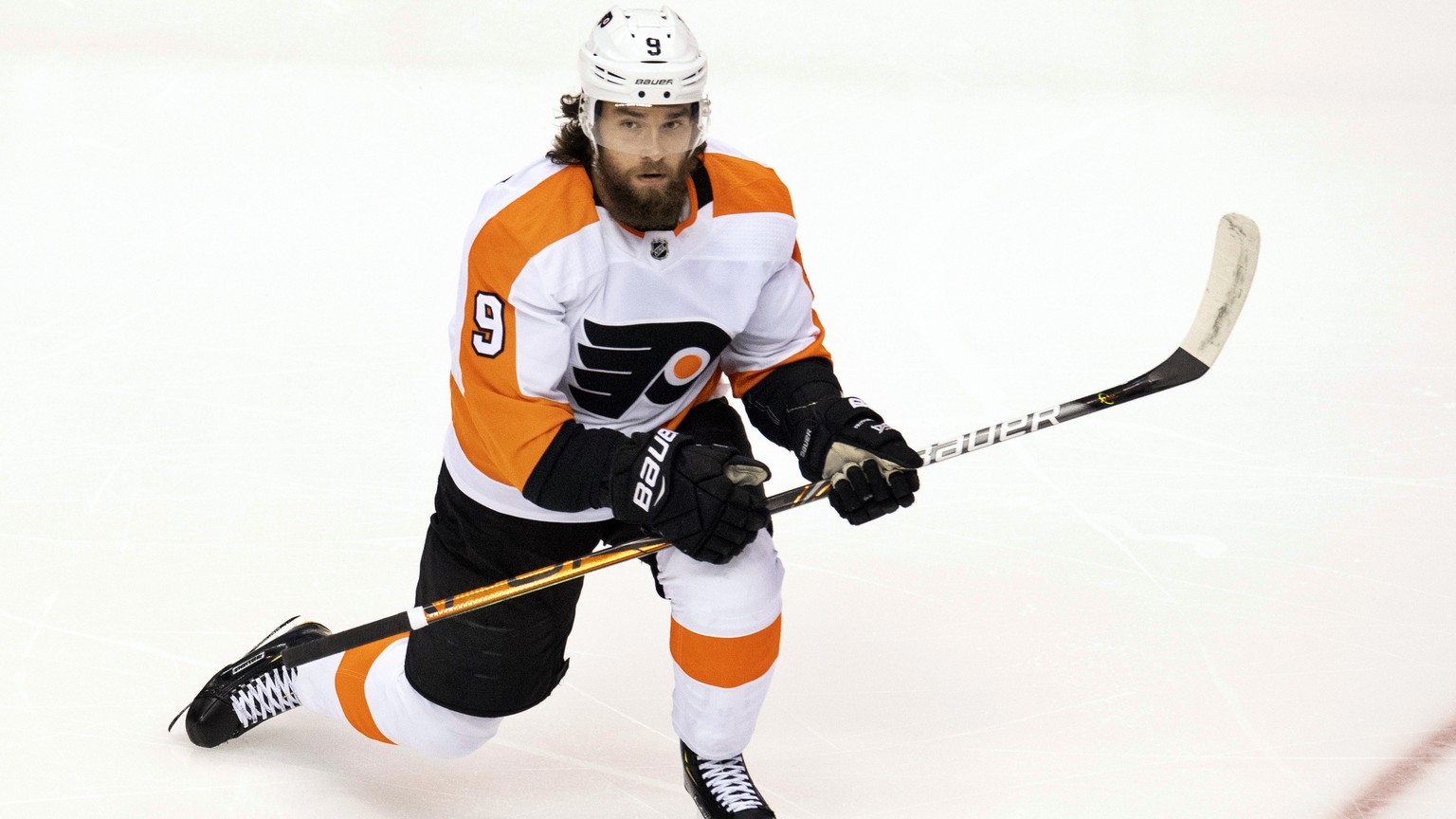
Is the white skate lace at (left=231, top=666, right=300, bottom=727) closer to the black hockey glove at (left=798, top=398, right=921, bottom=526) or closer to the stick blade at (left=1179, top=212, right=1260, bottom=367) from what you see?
the black hockey glove at (left=798, top=398, right=921, bottom=526)

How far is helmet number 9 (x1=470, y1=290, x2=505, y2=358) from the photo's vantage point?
2.00 m

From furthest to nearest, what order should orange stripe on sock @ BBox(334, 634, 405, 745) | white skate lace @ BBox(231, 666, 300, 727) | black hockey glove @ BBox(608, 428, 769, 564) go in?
white skate lace @ BBox(231, 666, 300, 727) → orange stripe on sock @ BBox(334, 634, 405, 745) → black hockey glove @ BBox(608, 428, 769, 564)

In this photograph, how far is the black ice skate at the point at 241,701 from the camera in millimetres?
2463

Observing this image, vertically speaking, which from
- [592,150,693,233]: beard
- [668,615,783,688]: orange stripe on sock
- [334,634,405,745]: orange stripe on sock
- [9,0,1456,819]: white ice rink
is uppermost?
[592,150,693,233]: beard

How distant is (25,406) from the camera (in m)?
3.60

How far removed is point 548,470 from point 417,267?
8.54ft

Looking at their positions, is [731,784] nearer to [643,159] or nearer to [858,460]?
[858,460]

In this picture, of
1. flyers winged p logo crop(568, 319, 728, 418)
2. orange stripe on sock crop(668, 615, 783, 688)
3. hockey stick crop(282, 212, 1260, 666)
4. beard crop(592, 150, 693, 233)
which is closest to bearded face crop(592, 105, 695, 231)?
beard crop(592, 150, 693, 233)

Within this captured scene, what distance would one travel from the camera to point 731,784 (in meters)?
2.20

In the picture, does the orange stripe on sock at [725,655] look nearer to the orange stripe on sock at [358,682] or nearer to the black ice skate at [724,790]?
the black ice skate at [724,790]

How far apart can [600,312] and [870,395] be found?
179cm

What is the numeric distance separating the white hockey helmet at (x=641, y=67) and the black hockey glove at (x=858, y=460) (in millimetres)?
475

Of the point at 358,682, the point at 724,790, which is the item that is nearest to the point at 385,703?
the point at 358,682

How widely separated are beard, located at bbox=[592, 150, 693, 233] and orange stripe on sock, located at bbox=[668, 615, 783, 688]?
58cm
